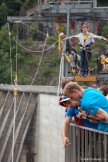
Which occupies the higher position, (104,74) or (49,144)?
(104,74)

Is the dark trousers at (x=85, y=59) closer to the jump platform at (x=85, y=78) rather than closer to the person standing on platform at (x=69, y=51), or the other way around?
the jump platform at (x=85, y=78)

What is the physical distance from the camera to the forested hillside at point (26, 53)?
3822cm

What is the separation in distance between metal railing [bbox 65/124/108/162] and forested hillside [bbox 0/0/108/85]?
21.7m

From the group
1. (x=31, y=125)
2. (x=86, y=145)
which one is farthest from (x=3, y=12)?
(x=86, y=145)

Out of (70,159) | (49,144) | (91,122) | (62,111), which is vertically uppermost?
(91,122)

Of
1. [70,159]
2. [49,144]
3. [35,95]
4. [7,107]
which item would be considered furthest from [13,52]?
[70,159]

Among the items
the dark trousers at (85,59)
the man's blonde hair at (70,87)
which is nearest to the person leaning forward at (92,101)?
the man's blonde hair at (70,87)

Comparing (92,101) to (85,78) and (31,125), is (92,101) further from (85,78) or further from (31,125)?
(31,125)

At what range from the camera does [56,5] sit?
1548 cm

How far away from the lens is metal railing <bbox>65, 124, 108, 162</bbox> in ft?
23.1

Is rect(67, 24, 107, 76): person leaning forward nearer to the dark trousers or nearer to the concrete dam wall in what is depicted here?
the dark trousers

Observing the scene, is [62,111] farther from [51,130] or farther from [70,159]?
[70,159]

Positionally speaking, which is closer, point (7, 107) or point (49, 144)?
point (49, 144)

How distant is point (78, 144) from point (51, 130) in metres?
8.31
